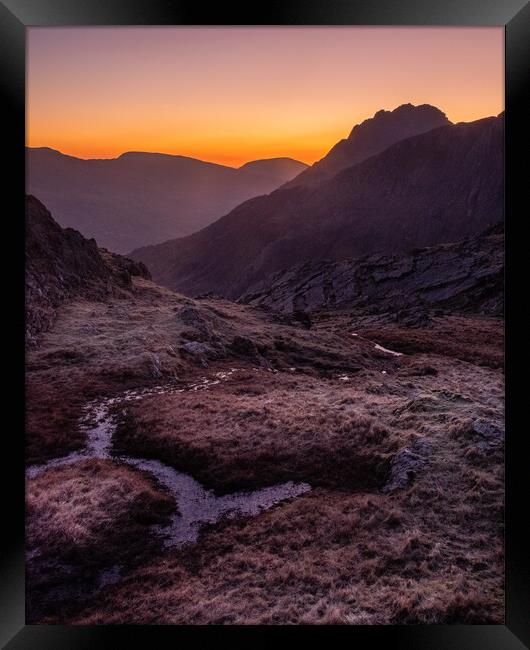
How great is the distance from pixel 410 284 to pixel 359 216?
260 ft

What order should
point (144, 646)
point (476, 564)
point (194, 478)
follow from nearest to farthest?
1. point (144, 646)
2. point (476, 564)
3. point (194, 478)

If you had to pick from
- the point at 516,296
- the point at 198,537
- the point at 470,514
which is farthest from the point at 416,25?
the point at 198,537

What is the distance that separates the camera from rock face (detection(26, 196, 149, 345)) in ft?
101

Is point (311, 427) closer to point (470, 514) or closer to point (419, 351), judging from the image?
point (470, 514)

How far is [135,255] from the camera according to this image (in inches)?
6639

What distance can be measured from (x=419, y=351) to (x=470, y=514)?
25.1 metres

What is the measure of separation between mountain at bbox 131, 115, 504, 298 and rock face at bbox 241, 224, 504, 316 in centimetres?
4766

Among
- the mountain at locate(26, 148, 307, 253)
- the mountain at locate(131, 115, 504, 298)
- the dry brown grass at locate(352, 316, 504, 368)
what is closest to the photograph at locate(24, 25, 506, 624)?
the dry brown grass at locate(352, 316, 504, 368)

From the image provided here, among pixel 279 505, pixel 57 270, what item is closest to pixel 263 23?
pixel 279 505

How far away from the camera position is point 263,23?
8.33 m

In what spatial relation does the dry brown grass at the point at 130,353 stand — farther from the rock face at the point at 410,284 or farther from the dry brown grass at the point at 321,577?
the rock face at the point at 410,284

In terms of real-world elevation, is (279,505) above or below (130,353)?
below

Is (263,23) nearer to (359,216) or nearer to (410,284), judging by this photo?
(410,284)

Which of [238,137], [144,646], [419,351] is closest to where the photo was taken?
[144,646]
